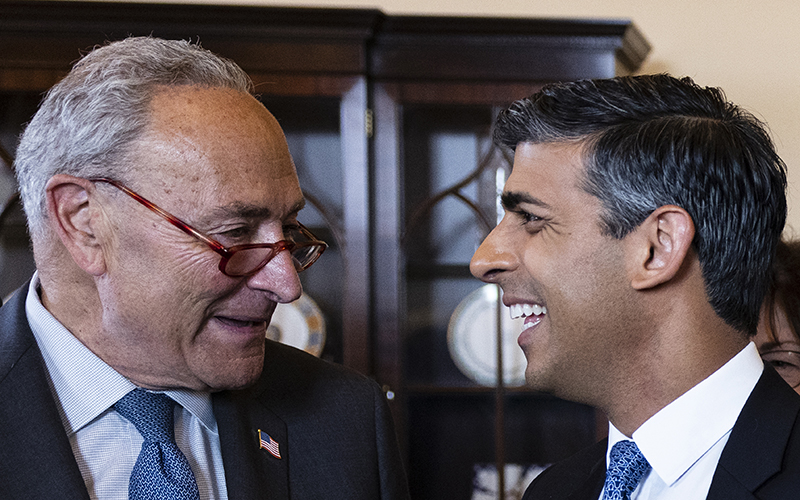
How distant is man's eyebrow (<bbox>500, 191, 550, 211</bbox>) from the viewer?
130 centimetres

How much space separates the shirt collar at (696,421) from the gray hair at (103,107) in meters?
0.87

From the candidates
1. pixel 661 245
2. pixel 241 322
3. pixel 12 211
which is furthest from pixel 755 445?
pixel 12 211

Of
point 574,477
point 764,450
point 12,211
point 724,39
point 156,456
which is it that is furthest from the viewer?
point 724,39

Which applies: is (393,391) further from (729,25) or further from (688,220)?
(729,25)

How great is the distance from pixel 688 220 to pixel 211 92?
770mm

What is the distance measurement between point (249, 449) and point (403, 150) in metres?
1.35

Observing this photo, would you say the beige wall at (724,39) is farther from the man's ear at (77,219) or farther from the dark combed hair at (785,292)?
the man's ear at (77,219)

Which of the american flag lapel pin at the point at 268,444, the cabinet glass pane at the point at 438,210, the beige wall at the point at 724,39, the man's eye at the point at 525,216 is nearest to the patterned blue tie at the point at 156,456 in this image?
the american flag lapel pin at the point at 268,444

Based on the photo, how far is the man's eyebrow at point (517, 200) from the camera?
130 cm

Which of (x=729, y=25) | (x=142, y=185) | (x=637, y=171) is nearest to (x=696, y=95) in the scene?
(x=637, y=171)

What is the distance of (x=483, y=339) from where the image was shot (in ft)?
8.46

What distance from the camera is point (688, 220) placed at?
1.19 m

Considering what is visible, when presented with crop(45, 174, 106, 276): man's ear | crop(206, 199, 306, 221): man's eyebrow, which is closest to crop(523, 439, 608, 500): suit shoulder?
crop(206, 199, 306, 221): man's eyebrow

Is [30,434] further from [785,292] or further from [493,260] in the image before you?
[785,292]
